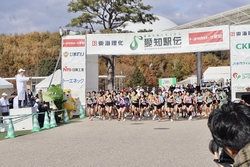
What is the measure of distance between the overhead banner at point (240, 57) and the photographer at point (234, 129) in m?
17.4

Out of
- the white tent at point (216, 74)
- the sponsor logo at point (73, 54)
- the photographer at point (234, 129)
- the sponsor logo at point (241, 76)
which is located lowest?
the photographer at point (234, 129)

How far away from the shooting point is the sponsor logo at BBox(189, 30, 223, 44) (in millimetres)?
19141

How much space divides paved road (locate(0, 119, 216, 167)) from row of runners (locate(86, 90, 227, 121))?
532cm

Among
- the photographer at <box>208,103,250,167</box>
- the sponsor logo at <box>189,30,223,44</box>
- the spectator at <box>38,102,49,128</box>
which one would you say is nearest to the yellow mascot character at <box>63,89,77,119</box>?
the spectator at <box>38,102,49,128</box>

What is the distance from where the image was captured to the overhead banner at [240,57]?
1875cm

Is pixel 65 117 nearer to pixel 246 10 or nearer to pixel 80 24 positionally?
pixel 80 24

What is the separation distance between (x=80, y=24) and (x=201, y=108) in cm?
1497

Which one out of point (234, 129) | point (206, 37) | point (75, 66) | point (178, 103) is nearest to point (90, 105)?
point (75, 66)

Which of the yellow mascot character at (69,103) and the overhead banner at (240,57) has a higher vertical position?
the overhead banner at (240,57)

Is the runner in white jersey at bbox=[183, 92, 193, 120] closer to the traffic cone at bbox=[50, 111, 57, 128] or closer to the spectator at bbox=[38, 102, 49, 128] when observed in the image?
the traffic cone at bbox=[50, 111, 57, 128]

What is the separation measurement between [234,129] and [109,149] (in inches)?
331

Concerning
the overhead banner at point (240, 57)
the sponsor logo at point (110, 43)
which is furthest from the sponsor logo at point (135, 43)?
the overhead banner at point (240, 57)

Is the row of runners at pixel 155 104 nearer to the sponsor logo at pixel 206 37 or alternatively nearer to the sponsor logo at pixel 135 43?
the sponsor logo at pixel 135 43

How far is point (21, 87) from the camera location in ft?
51.5
